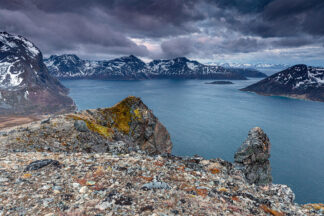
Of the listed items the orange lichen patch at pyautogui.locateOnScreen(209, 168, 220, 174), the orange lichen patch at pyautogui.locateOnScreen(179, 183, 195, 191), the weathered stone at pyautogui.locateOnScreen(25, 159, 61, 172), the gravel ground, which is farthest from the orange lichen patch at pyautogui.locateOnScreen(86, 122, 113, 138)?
the orange lichen patch at pyautogui.locateOnScreen(179, 183, 195, 191)

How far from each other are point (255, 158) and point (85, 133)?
22.9 meters

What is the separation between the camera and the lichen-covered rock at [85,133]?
15.6 meters

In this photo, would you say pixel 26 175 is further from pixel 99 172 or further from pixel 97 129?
pixel 97 129

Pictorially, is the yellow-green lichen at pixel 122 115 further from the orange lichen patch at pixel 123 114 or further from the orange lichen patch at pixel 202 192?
the orange lichen patch at pixel 202 192

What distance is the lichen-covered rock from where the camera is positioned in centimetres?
1565

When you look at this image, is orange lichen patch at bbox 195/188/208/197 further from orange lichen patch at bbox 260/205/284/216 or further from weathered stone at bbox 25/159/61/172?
weathered stone at bbox 25/159/61/172

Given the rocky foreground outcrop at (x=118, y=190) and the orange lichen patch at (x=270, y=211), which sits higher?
the rocky foreground outcrop at (x=118, y=190)

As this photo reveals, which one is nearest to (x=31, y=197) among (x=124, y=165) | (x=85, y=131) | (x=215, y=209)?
(x=124, y=165)

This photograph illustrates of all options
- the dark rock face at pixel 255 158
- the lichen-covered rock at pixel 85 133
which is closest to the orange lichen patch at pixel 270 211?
the lichen-covered rock at pixel 85 133

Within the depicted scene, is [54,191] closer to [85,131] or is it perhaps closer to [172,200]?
[172,200]

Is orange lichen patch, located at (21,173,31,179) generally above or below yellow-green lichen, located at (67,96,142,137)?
above

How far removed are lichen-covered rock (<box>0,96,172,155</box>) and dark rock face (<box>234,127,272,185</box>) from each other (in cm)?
1397

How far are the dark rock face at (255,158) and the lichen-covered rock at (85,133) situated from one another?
1397cm

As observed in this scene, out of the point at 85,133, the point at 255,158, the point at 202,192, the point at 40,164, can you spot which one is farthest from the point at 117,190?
the point at 255,158
